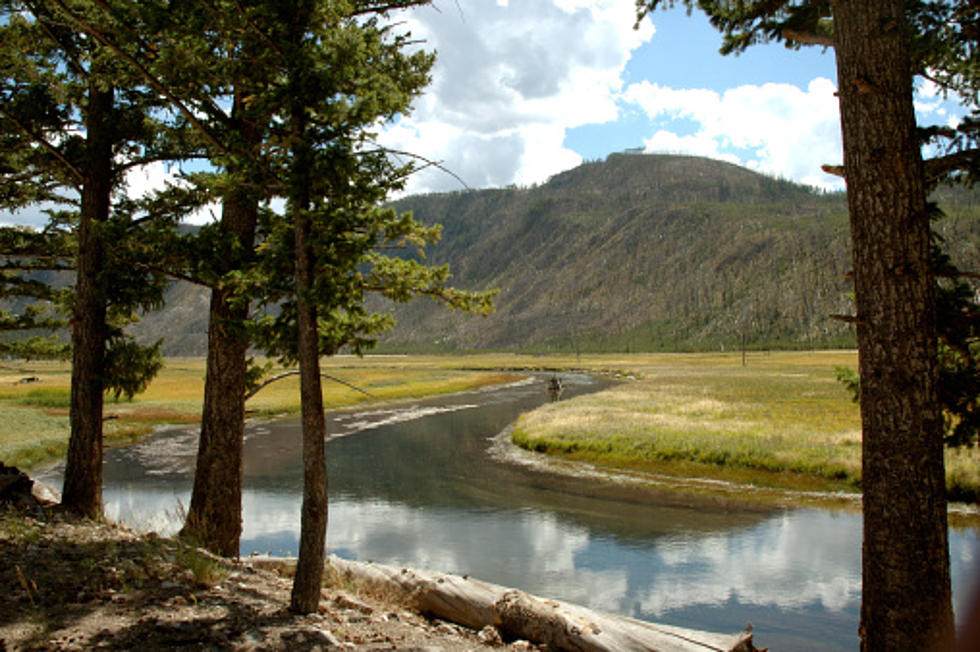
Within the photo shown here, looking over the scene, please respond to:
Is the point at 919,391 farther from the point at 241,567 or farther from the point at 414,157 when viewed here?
the point at 241,567

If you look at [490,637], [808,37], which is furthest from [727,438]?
[808,37]

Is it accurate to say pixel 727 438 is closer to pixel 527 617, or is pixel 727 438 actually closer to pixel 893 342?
pixel 527 617

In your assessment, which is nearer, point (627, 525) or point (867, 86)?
point (867, 86)

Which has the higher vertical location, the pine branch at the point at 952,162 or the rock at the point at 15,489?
the pine branch at the point at 952,162

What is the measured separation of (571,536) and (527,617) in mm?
9218

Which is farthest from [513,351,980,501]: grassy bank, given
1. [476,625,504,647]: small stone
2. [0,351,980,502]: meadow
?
[476,625,504,647]: small stone

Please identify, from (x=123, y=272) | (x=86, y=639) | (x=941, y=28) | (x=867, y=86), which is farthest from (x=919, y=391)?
(x=123, y=272)

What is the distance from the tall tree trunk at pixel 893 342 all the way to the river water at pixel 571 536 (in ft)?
19.1

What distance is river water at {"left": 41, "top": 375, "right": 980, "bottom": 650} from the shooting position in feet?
37.1

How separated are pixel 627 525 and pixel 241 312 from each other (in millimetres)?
12237

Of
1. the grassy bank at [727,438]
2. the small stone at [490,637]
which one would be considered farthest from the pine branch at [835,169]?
the grassy bank at [727,438]

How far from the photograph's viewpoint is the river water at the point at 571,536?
37.1 ft

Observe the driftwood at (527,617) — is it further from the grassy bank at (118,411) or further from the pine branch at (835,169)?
the grassy bank at (118,411)

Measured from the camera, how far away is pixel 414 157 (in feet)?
23.3
